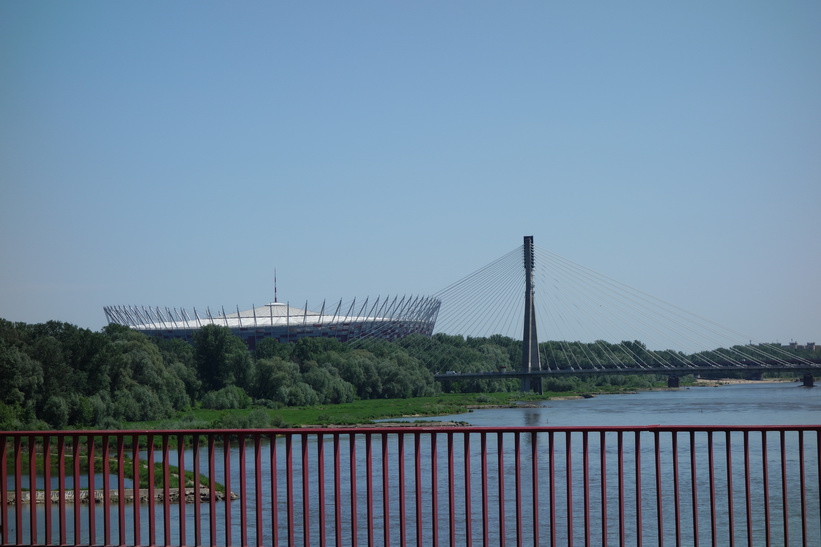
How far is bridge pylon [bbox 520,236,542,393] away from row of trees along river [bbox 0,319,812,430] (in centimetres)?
335

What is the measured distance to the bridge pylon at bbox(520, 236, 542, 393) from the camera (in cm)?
6094

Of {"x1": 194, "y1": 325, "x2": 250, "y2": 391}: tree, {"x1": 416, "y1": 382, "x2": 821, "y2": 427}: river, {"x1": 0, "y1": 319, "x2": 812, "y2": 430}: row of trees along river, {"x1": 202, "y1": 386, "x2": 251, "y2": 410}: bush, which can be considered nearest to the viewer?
{"x1": 0, "y1": 319, "x2": 812, "y2": 430}: row of trees along river

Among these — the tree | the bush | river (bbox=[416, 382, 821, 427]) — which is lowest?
river (bbox=[416, 382, 821, 427])

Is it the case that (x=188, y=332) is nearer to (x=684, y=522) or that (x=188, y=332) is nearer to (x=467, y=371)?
(x=467, y=371)

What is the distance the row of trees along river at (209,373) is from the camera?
115 feet

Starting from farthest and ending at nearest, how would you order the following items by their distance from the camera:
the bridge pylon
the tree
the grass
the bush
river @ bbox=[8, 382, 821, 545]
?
the bridge pylon, the tree, the bush, the grass, river @ bbox=[8, 382, 821, 545]

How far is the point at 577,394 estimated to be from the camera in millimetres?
64438

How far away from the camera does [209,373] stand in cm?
5359

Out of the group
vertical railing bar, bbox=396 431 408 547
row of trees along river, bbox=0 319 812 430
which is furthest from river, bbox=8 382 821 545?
vertical railing bar, bbox=396 431 408 547

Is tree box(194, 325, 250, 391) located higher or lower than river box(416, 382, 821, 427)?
higher

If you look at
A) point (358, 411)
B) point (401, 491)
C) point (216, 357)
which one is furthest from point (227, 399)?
point (401, 491)

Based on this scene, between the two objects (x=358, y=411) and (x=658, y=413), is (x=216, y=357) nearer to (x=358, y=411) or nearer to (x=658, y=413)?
(x=358, y=411)

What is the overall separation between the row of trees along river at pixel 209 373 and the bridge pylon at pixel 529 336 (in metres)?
3.35

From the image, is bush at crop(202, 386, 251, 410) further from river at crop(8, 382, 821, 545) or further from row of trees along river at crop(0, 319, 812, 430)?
river at crop(8, 382, 821, 545)
